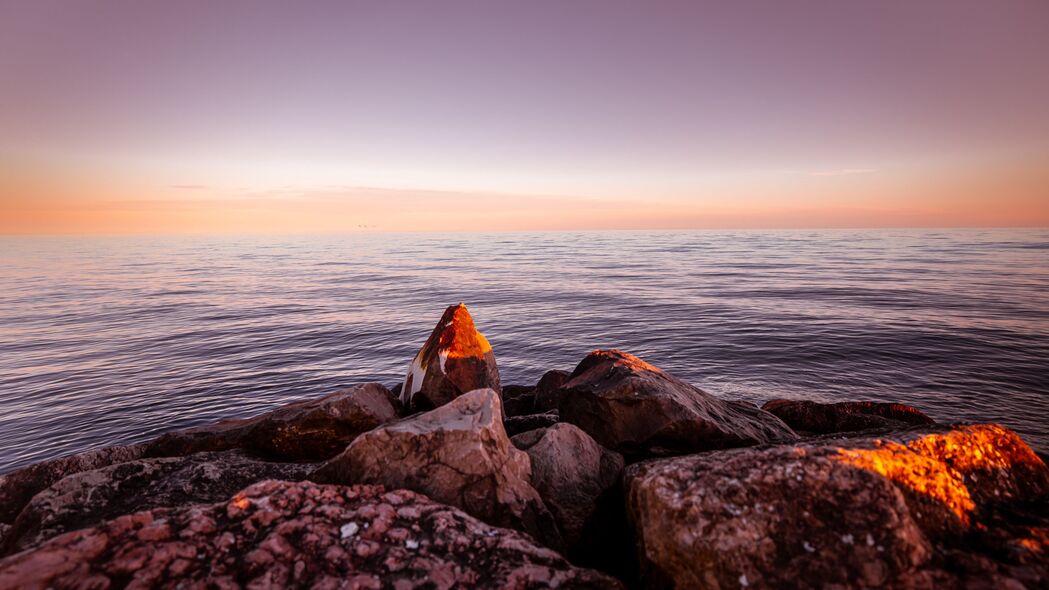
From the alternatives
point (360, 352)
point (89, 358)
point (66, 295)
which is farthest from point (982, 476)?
point (66, 295)

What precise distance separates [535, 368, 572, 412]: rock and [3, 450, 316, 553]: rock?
16.0 ft

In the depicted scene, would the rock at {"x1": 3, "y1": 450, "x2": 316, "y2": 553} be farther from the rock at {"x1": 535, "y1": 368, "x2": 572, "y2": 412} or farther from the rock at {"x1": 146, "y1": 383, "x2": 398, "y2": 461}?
the rock at {"x1": 535, "y1": 368, "x2": 572, "y2": 412}

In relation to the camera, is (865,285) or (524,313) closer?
(524,313)

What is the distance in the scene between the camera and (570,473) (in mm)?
4922

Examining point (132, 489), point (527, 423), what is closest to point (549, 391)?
point (527, 423)

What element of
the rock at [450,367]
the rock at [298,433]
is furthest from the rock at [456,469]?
the rock at [450,367]

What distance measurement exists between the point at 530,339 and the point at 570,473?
14.7m

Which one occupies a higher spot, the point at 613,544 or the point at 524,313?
the point at 613,544

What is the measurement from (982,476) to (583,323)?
736 inches

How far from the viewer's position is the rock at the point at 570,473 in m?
4.61

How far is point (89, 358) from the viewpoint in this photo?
58.3 feet

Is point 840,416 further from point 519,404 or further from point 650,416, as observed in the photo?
point 519,404

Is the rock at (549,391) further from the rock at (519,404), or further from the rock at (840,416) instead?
the rock at (840,416)

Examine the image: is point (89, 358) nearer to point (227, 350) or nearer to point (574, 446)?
point (227, 350)
